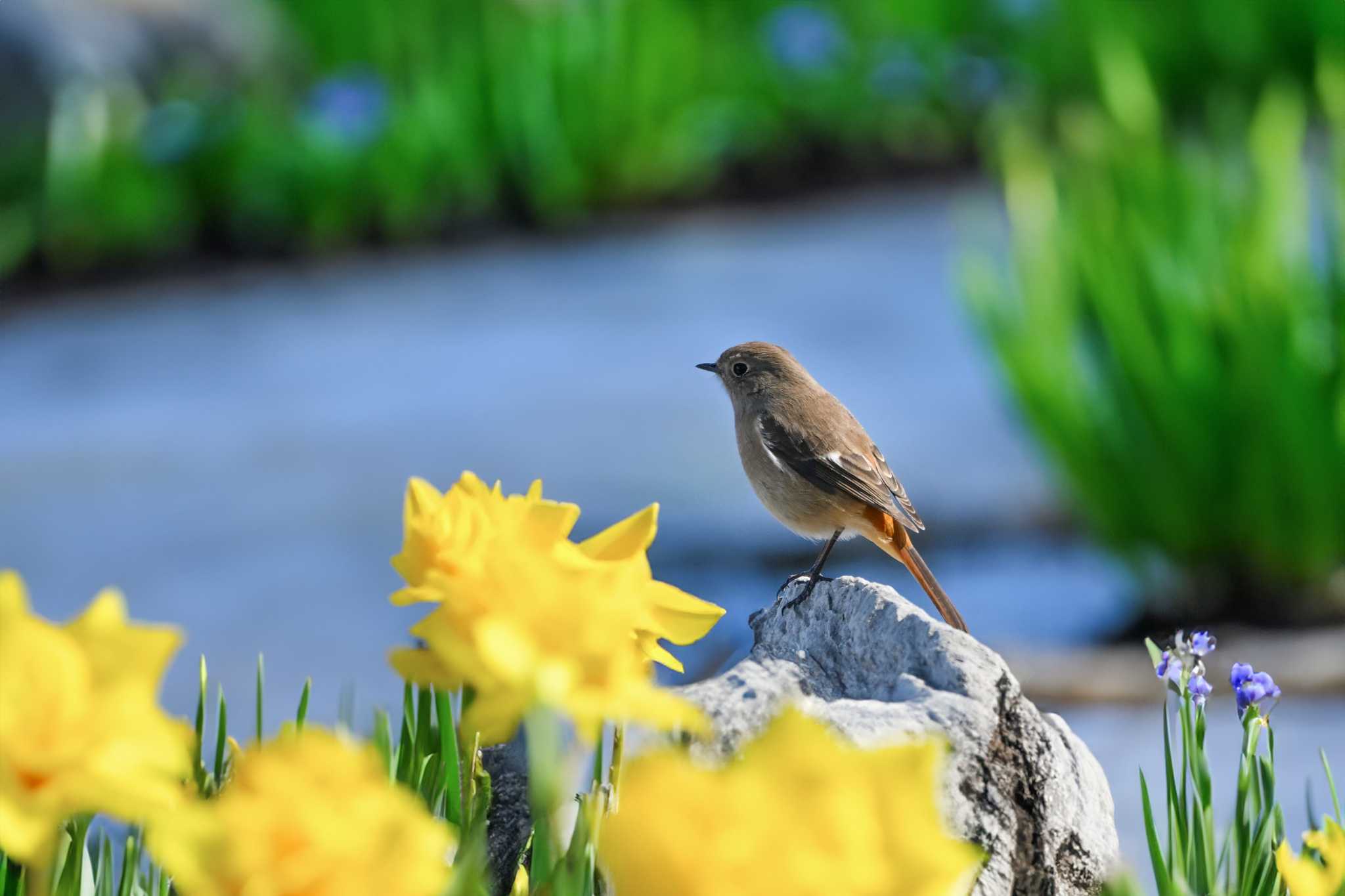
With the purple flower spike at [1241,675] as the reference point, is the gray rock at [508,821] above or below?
below

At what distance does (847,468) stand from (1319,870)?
0.97 metres

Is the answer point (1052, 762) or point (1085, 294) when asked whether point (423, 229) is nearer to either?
point (1085, 294)

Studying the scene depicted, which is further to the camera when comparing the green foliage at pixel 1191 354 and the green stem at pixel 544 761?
the green foliage at pixel 1191 354

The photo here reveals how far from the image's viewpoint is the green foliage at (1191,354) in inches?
133

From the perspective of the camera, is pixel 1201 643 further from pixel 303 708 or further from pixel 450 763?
pixel 303 708

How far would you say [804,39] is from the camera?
7727 millimetres

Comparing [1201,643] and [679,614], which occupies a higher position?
[1201,643]

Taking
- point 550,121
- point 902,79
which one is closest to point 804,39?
point 902,79

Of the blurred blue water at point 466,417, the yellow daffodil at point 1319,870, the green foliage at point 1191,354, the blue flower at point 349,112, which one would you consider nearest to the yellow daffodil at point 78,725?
the yellow daffodil at point 1319,870

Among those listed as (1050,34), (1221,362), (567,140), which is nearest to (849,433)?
(1221,362)

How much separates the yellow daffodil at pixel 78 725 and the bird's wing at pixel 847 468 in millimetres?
1239

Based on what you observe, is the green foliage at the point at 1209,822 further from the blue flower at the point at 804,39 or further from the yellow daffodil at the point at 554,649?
the blue flower at the point at 804,39

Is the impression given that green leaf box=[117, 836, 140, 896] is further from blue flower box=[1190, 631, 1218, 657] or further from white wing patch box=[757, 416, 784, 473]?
white wing patch box=[757, 416, 784, 473]

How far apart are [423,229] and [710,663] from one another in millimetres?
3697
